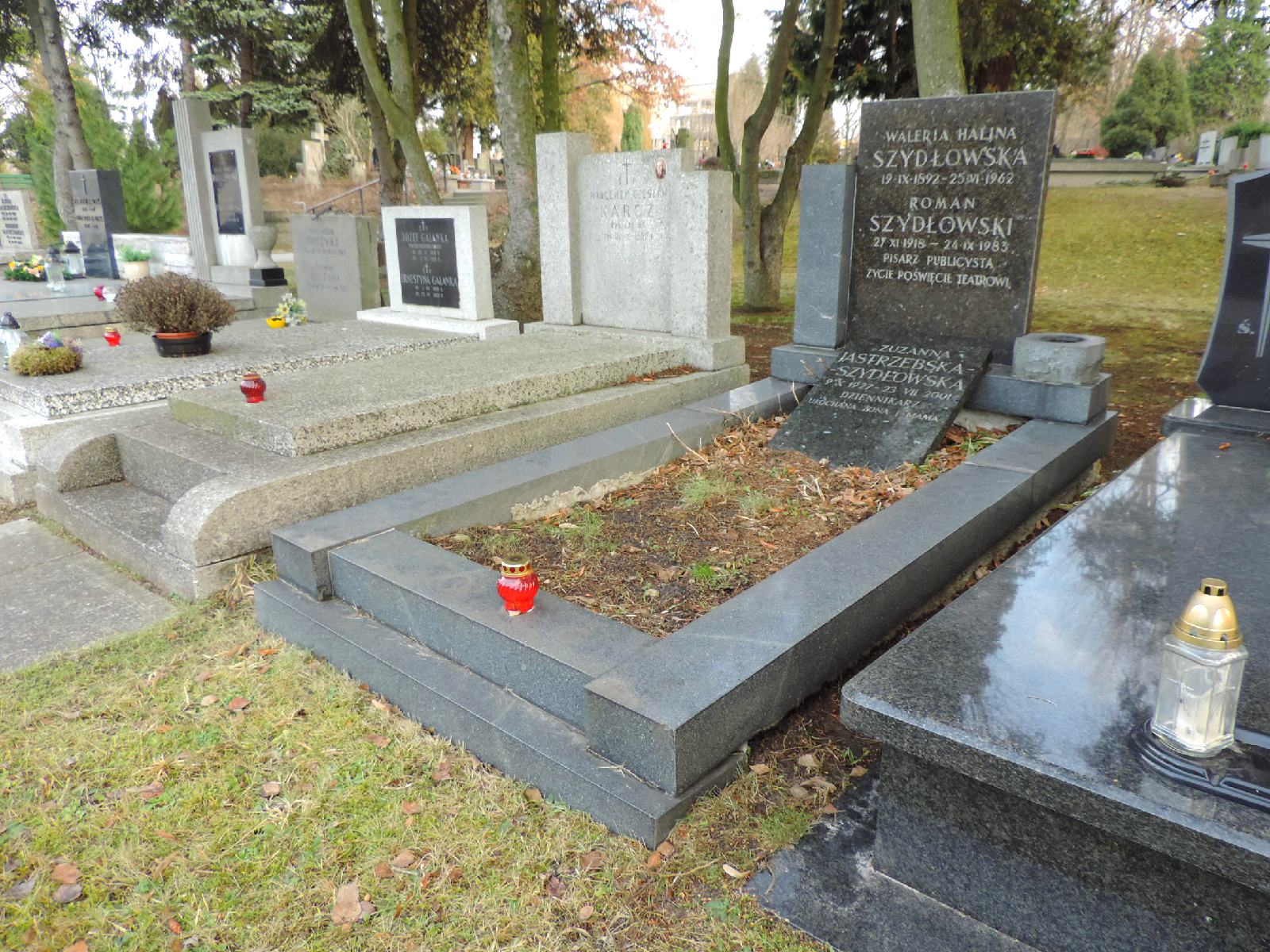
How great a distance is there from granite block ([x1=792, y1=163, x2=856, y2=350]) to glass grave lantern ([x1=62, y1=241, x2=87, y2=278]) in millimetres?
12538

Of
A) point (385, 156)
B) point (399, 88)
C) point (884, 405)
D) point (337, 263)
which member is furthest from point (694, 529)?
point (385, 156)

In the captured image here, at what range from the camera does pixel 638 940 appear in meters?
2.29

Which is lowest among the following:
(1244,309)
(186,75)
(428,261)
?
(1244,309)

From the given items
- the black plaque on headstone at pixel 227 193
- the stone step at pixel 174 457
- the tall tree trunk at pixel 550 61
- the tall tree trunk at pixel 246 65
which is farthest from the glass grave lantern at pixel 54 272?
the stone step at pixel 174 457

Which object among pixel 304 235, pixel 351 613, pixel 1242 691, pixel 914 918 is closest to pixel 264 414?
pixel 351 613

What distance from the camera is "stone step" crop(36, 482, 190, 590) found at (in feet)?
14.4

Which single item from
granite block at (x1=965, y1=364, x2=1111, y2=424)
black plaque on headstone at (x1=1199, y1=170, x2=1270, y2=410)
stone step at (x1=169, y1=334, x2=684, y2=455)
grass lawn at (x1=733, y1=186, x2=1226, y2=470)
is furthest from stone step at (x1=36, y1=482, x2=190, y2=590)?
grass lawn at (x1=733, y1=186, x2=1226, y2=470)

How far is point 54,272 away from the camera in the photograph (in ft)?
39.7

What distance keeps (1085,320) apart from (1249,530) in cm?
918

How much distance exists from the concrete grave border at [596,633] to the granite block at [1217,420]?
0.66 m

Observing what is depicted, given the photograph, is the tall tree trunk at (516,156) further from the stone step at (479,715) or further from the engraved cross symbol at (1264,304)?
the engraved cross symbol at (1264,304)

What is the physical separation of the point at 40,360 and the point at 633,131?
120 feet

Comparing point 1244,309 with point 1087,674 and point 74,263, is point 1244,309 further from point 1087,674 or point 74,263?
point 74,263

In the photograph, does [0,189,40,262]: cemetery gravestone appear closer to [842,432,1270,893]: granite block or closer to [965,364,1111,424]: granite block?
[965,364,1111,424]: granite block
